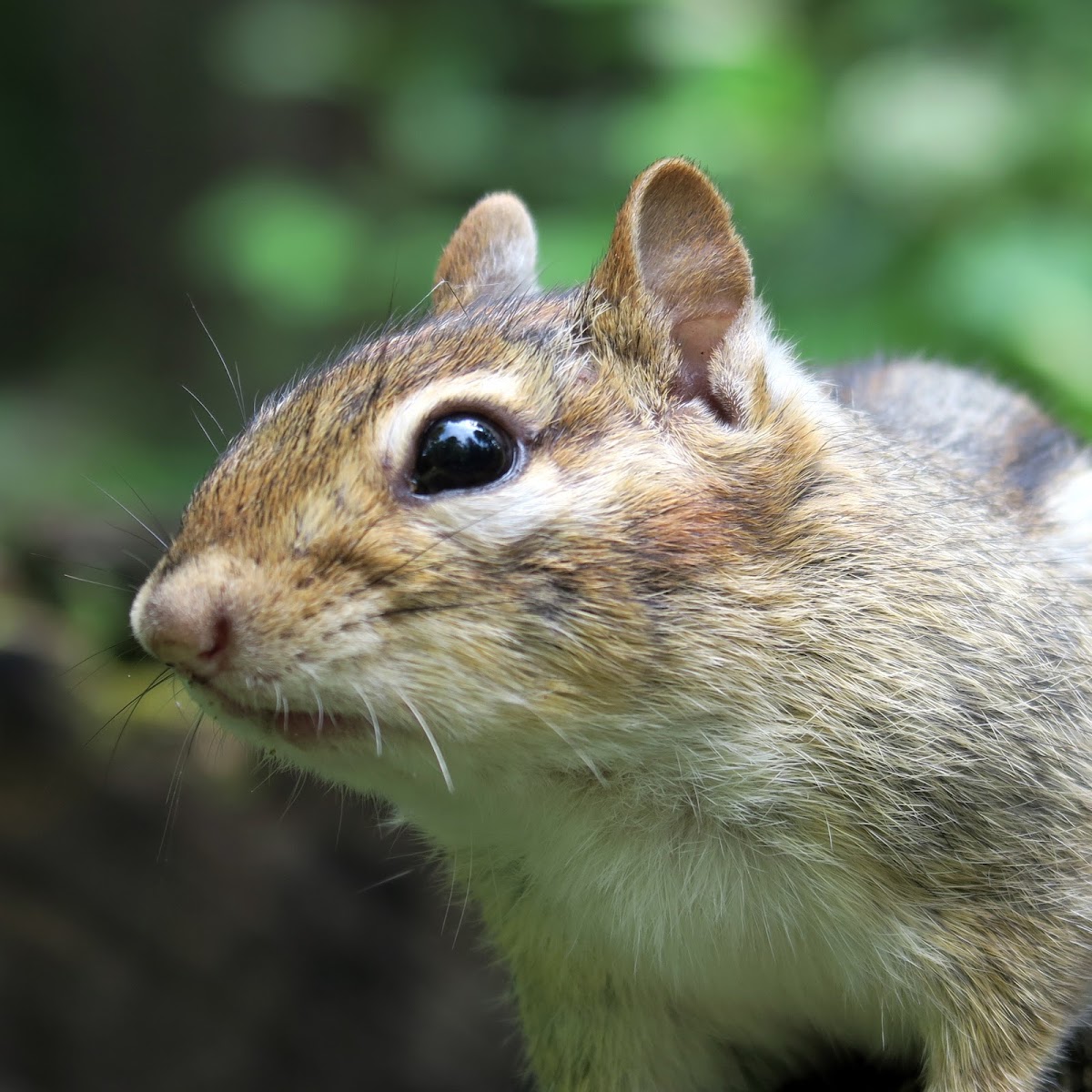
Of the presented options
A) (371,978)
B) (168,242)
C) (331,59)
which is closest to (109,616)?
(371,978)

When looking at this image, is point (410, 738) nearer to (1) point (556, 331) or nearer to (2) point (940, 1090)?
(1) point (556, 331)

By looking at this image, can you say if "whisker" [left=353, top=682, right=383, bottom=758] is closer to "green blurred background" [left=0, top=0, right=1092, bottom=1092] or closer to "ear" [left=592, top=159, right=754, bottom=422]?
"ear" [left=592, top=159, right=754, bottom=422]

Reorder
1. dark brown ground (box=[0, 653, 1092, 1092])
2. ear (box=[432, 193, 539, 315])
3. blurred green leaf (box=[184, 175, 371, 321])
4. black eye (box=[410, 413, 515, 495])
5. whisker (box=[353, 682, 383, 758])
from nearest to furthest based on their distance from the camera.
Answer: whisker (box=[353, 682, 383, 758]) → black eye (box=[410, 413, 515, 495]) → ear (box=[432, 193, 539, 315]) → dark brown ground (box=[0, 653, 1092, 1092]) → blurred green leaf (box=[184, 175, 371, 321])

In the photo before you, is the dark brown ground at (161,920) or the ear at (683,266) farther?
the dark brown ground at (161,920)

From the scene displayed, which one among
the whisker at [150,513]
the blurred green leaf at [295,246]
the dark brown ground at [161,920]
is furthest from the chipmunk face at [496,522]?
the blurred green leaf at [295,246]

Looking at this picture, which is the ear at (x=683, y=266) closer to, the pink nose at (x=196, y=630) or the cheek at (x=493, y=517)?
the cheek at (x=493, y=517)

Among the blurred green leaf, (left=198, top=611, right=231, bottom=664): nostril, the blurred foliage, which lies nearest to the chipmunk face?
(left=198, top=611, right=231, bottom=664): nostril

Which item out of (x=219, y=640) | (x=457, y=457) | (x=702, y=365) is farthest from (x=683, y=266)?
(x=219, y=640)

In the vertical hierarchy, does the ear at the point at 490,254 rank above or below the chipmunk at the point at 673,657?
above
